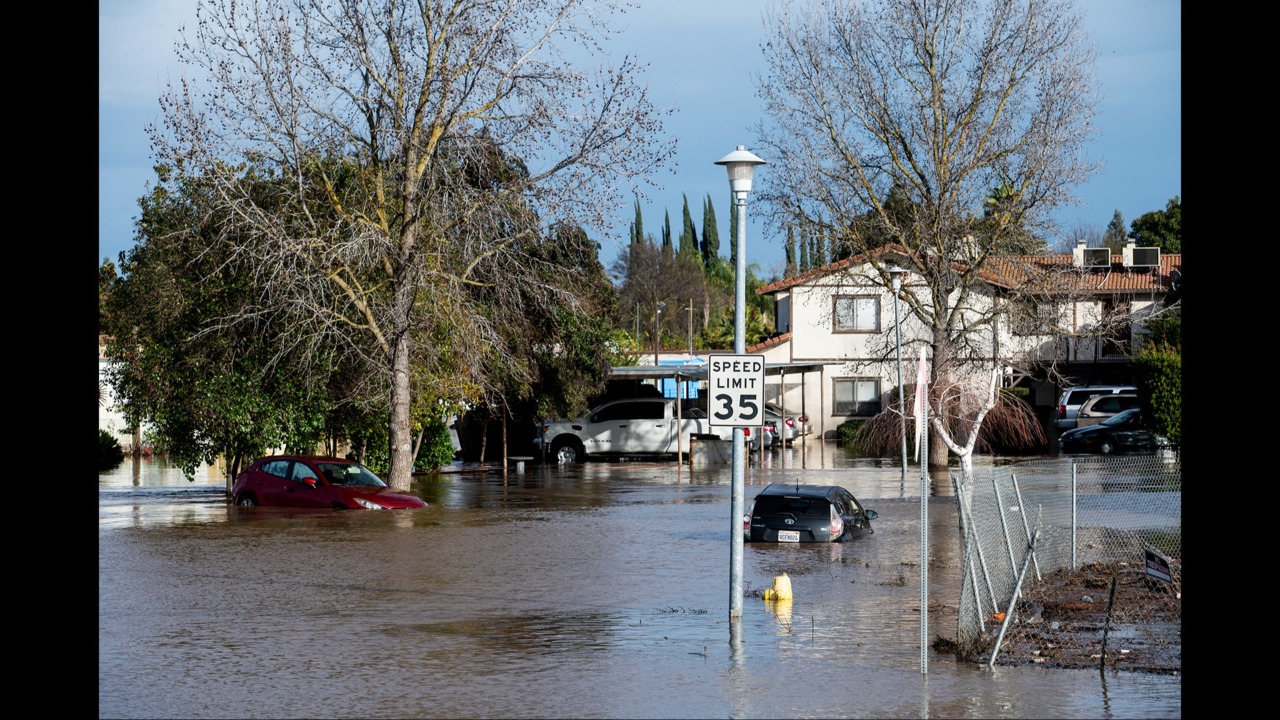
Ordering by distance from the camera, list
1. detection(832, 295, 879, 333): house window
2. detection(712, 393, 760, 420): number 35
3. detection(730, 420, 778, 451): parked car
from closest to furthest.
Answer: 1. detection(712, 393, 760, 420): number 35
2. detection(730, 420, 778, 451): parked car
3. detection(832, 295, 879, 333): house window

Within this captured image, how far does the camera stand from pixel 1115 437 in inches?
1769

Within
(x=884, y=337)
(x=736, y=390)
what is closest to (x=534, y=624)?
(x=736, y=390)

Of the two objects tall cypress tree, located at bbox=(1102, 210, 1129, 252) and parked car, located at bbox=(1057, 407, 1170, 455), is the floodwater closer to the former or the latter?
parked car, located at bbox=(1057, 407, 1170, 455)

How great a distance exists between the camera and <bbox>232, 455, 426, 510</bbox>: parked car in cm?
2755

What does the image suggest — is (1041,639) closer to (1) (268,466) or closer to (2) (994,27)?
(1) (268,466)

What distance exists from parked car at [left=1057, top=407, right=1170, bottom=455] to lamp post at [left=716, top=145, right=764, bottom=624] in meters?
32.6

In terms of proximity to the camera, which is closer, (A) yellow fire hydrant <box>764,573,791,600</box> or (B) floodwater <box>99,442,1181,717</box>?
(B) floodwater <box>99,442,1181,717</box>

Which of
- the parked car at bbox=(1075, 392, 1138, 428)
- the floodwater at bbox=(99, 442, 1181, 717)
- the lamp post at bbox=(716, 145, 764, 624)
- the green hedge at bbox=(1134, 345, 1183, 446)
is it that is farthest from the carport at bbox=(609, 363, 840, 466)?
the lamp post at bbox=(716, 145, 764, 624)

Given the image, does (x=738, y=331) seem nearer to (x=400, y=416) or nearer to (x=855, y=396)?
(x=400, y=416)

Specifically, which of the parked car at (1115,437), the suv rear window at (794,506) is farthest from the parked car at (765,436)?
the suv rear window at (794,506)

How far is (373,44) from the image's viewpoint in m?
29.8
